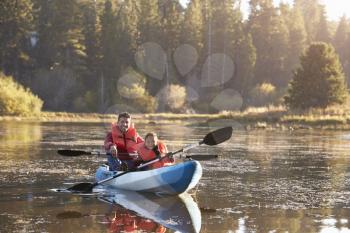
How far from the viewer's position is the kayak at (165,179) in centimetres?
1376

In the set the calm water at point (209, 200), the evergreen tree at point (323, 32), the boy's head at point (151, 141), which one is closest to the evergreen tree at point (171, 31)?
the evergreen tree at point (323, 32)

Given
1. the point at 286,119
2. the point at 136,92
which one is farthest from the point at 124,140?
the point at 136,92

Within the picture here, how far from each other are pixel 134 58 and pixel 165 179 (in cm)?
7412

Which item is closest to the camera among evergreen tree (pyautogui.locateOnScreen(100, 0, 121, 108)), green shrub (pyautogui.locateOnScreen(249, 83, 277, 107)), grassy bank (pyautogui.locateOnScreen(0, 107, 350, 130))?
grassy bank (pyautogui.locateOnScreen(0, 107, 350, 130))

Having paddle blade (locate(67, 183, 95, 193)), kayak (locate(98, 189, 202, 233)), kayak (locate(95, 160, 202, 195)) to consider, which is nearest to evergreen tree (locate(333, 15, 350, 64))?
kayak (locate(95, 160, 202, 195))

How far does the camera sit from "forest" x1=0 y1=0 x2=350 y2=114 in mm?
81794

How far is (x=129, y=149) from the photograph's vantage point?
1630cm

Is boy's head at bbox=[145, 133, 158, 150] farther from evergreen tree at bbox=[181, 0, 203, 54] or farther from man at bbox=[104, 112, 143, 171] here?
evergreen tree at bbox=[181, 0, 203, 54]

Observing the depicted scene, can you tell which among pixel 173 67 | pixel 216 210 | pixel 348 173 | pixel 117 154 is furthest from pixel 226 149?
pixel 173 67

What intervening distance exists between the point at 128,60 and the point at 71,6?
10.8 meters

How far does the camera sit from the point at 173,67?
89.8 m

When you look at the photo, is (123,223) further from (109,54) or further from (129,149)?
(109,54)

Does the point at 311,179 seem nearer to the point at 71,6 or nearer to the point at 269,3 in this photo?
the point at 71,6

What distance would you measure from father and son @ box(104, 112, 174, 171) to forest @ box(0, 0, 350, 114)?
60.8 metres
